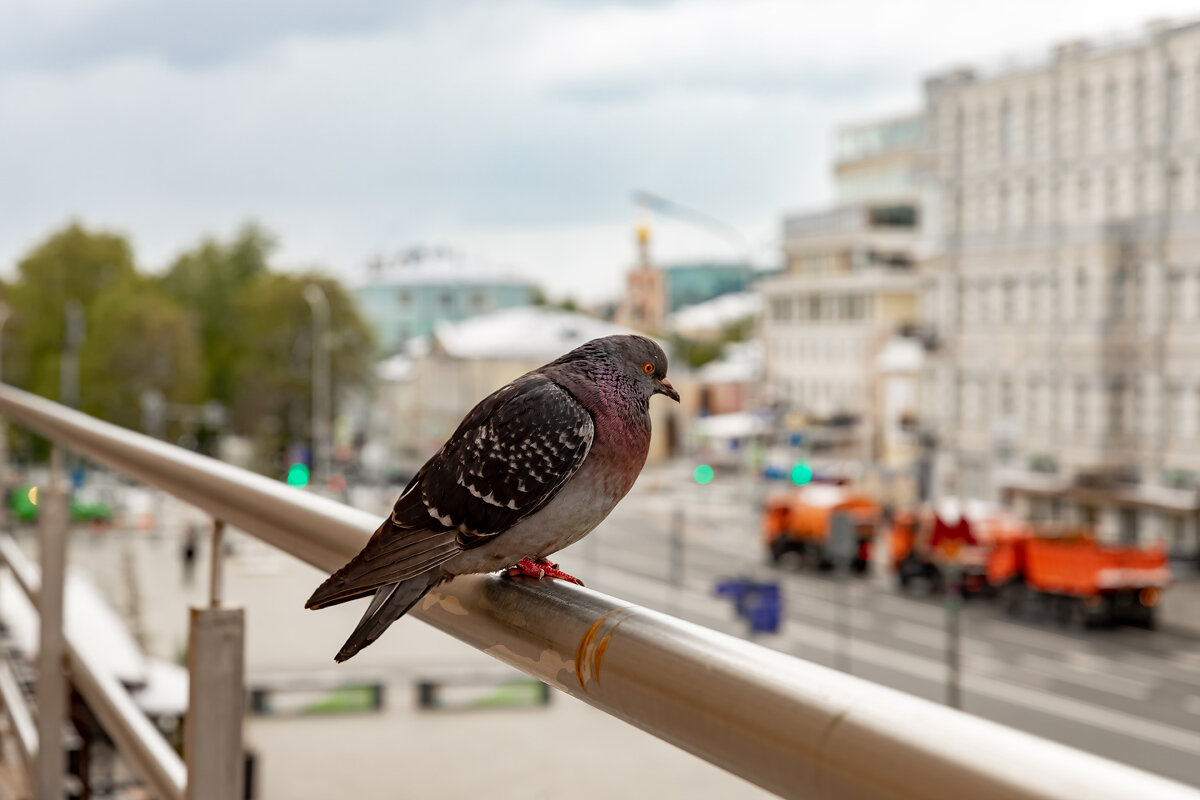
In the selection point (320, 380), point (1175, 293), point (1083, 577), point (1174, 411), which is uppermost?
point (1175, 293)

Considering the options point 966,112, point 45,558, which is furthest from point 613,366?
point 966,112

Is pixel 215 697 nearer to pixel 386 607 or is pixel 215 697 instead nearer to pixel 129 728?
pixel 129 728

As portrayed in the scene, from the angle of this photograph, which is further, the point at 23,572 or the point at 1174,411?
the point at 1174,411

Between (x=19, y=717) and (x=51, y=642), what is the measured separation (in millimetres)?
228

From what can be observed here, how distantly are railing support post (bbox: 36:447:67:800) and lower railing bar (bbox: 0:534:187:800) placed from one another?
4 centimetres

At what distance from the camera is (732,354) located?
48344mm

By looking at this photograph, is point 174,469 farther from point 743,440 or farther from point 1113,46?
point 743,440

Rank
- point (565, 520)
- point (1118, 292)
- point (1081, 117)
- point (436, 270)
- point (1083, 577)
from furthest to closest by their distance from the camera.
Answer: point (436, 270) → point (1081, 117) → point (1118, 292) → point (1083, 577) → point (565, 520)

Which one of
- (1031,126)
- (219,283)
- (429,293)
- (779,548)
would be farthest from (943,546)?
(219,283)

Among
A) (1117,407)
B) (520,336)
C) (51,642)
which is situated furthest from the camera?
(520,336)

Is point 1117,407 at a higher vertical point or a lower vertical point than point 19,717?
lower

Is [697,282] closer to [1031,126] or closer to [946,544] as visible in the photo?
[1031,126]

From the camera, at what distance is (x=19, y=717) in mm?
1983

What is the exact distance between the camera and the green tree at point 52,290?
3647 cm
